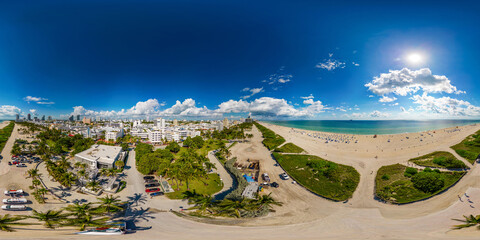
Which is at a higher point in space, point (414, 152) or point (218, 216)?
point (414, 152)

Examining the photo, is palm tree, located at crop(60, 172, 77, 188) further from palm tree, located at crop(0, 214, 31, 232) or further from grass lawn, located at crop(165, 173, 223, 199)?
grass lawn, located at crop(165, 173, 223, 199)

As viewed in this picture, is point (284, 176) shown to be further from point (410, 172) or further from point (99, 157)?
point (99, 157)

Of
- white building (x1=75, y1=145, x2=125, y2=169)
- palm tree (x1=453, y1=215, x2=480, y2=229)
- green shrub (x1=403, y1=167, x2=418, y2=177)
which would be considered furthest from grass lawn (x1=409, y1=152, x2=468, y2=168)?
white building (x1=75, y1=145, x2=125, y2=169)

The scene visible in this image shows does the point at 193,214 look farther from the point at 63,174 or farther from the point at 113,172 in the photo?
the point at 63,174

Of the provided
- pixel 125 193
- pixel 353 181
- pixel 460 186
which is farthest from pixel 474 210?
pixel 125 193

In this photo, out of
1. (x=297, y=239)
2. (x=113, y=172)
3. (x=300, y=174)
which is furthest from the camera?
(x=300, y=174)

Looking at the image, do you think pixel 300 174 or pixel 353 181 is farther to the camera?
pixel 300 174

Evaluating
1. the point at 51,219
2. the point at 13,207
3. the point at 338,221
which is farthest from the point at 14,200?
the point at 338,221

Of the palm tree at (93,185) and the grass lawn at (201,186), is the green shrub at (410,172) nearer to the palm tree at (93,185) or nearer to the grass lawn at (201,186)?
the grass lawn at (201,186)
